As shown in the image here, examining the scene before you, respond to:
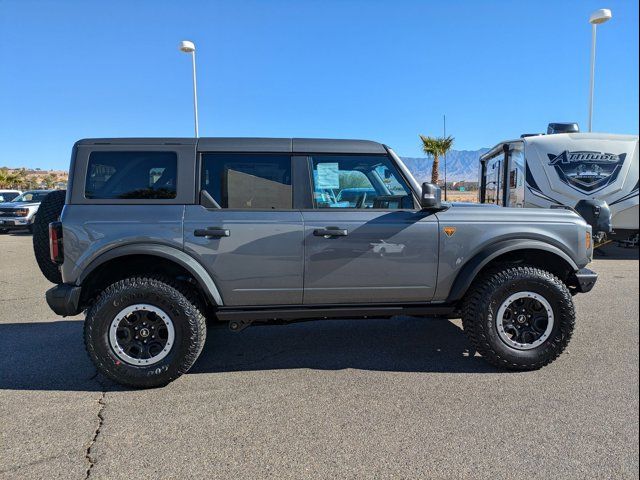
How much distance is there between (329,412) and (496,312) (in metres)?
1.67

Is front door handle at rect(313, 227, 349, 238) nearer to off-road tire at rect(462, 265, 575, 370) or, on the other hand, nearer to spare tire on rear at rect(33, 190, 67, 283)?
off-road tire at rect(462, 265, 575, 370)

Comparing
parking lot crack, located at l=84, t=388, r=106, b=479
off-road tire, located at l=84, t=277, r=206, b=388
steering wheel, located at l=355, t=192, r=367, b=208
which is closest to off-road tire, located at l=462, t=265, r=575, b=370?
steering wheel, located at l=355, t=192, r=367, b=208

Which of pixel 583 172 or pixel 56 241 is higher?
pixel 583 172

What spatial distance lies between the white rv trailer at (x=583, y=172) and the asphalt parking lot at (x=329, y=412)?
5346mm

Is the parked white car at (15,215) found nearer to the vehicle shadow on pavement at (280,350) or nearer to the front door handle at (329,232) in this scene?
the vehicle shadow on pavement at (280,350)

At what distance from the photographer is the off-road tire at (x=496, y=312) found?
3.60 m

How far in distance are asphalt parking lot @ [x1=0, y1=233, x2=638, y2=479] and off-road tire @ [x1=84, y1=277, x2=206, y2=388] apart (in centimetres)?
14

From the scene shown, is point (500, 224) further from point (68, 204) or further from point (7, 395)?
point (7, 395)

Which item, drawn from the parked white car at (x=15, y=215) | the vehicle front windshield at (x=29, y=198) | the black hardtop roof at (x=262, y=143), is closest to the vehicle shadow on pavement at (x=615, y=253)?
the black hardtop roof at (x=262, y=143)

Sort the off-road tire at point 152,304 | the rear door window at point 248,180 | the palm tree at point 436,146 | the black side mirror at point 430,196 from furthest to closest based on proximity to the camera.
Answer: the palm tree at point 436,146 → the rear door window at point 248,180 → the black side mirror at point 430,196 → the off-road tire at point 152,304

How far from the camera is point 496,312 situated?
3.64 metres

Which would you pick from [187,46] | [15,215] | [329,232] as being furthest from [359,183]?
[15,215]

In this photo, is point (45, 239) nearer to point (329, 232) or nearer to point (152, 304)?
point (152, 304)

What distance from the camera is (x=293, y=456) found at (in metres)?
2.51
